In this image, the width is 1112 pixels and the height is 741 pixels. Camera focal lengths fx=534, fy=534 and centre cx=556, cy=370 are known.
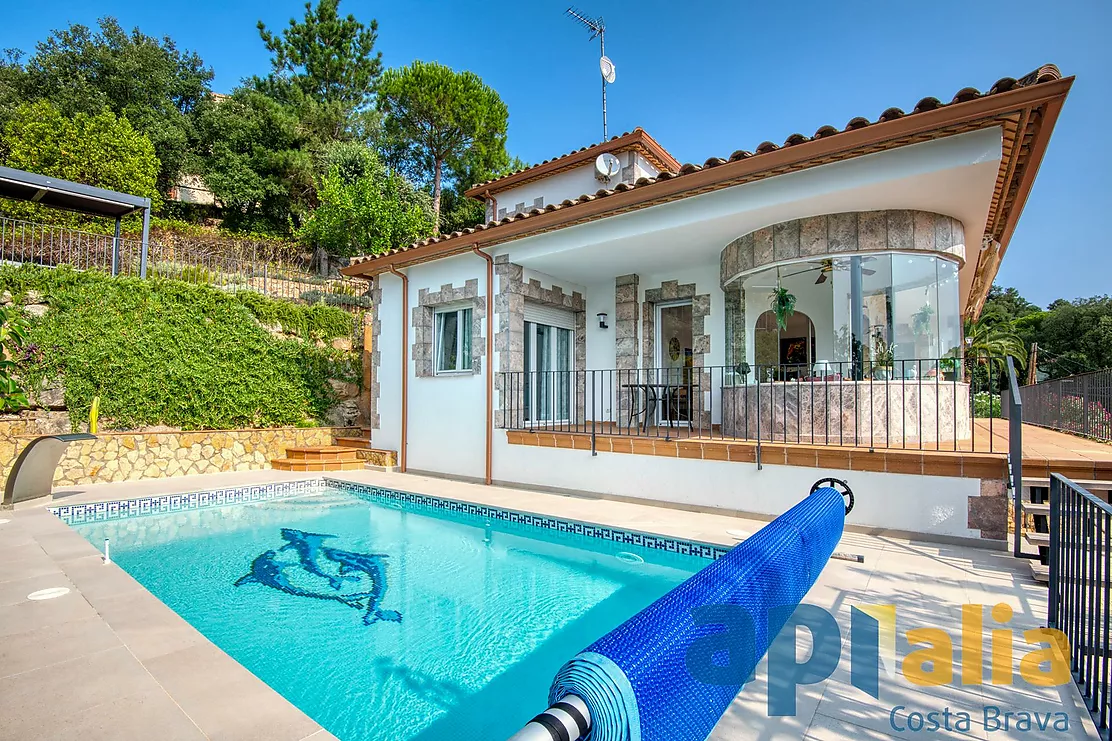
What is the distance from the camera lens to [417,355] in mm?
9516

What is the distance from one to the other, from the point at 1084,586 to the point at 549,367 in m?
7.73

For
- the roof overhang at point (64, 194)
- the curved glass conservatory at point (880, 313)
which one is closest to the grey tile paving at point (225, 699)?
the curved glass conservatory at point (880, 313)

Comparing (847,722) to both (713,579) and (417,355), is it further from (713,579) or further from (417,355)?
(417,355)

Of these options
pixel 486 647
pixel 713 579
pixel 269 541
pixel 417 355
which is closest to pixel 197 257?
pixel 417 355

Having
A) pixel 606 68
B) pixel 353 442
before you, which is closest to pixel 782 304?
pixel 606 68

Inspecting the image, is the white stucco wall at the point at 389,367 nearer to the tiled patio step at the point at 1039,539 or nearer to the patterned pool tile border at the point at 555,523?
the patterned pool tile border at the point at 555,523

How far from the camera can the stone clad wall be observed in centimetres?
798

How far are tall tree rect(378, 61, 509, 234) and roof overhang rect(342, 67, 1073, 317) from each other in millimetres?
16121

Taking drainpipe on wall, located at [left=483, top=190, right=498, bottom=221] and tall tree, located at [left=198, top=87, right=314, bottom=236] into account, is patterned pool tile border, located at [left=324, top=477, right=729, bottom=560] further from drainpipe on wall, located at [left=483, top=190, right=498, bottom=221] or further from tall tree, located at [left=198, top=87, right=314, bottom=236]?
tall tree, located at [left=198, top=87, right=314, bottom=236]

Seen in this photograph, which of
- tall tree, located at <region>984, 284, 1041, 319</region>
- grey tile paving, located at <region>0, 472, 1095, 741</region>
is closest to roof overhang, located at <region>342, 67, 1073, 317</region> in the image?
grey tile paving, located at <region>0, 472, 1095, 741</region>

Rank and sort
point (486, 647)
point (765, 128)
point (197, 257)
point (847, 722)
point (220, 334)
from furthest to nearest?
point (765, 128) → point (197, 257) → point (220, 334) → point (486, 647) → point (847, 722)

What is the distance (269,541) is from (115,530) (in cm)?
198

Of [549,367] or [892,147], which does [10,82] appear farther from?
[892,147]

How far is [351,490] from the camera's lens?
332 inches
